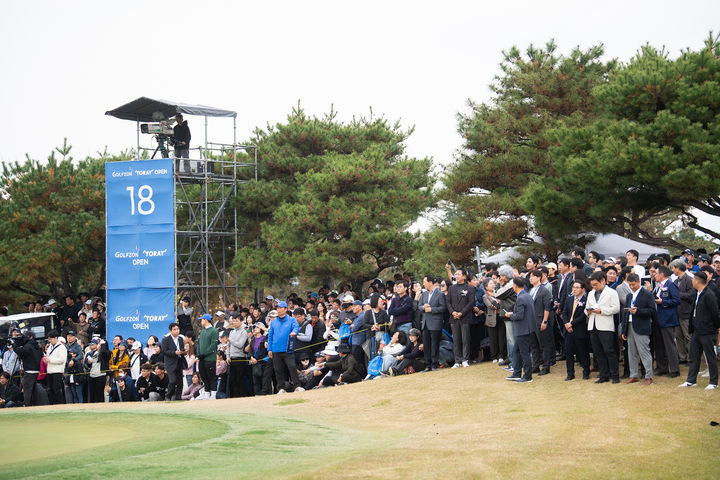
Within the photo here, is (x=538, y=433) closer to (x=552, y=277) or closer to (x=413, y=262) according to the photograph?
(x=552, y=277)

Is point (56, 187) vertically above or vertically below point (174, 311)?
above

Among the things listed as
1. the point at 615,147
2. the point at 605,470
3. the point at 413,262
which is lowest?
the point at 605,470

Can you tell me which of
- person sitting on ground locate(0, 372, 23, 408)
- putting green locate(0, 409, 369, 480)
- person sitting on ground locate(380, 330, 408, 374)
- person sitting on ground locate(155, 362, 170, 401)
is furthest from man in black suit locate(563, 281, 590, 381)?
person sitting on ground locate(0, 372, 23, 408)

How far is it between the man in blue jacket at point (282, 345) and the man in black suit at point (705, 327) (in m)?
8.24

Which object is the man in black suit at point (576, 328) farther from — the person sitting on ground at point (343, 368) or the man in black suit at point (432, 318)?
the person sitting on ground at point (343, 368)

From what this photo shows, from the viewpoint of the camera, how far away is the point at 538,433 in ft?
32.8

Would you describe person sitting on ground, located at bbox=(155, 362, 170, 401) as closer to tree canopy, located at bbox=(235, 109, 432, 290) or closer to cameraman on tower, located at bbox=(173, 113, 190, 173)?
tree canopy, located at bbox=(235, 109, 432, 290)

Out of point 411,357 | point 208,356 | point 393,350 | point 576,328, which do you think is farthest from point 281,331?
point 576,328

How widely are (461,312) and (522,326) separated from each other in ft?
6.53

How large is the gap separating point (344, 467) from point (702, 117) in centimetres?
1492

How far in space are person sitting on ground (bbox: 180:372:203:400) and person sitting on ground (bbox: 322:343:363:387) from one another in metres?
3.08

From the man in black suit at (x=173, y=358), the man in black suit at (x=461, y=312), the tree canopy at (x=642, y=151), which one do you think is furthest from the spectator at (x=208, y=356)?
the tree canopy at (x=642, y=151)

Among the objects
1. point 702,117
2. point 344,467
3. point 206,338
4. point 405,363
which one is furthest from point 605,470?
point 702,117

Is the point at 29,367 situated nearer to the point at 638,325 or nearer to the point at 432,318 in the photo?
the point at 432,318
